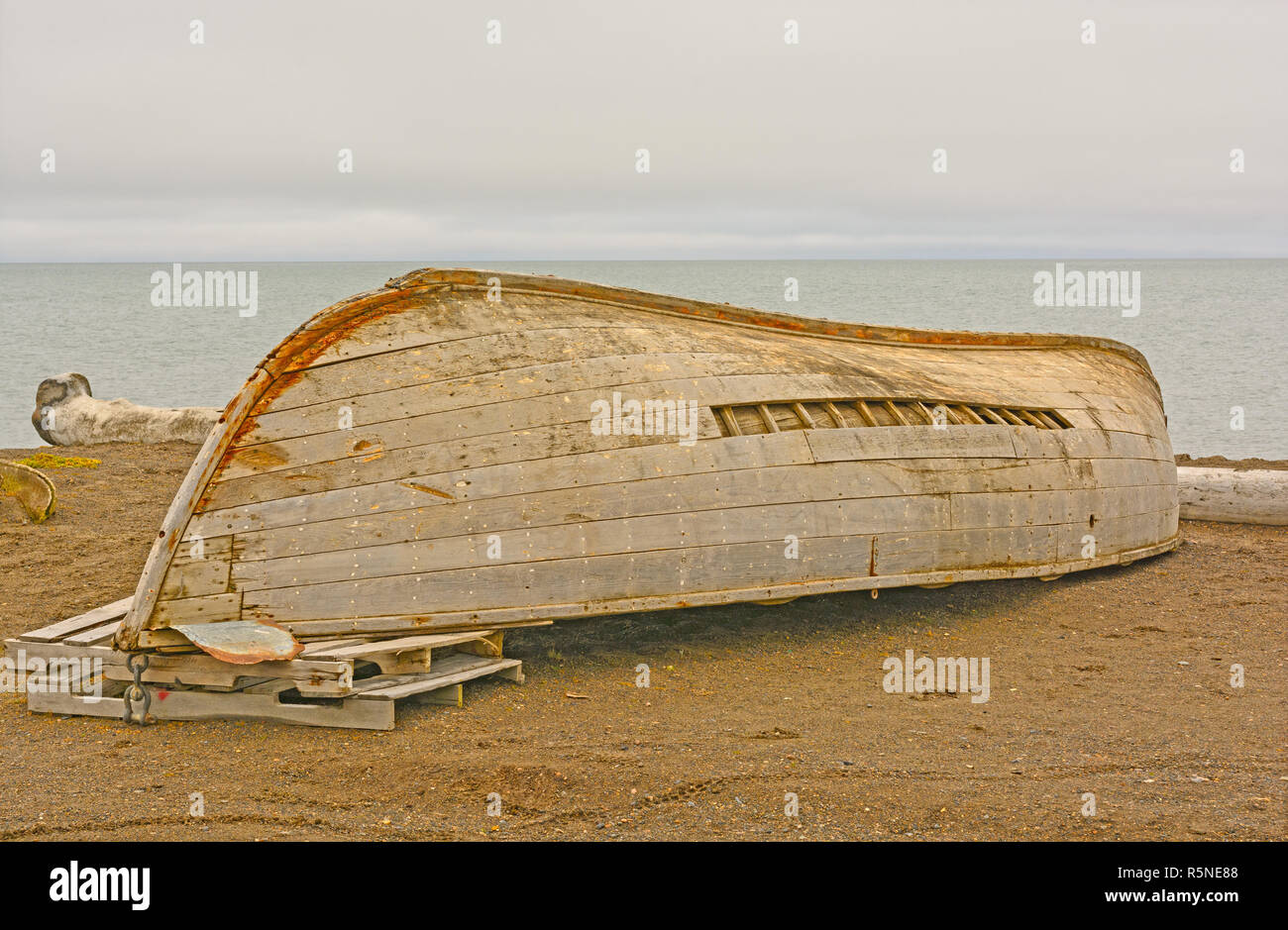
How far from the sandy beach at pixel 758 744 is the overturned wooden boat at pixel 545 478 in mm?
673

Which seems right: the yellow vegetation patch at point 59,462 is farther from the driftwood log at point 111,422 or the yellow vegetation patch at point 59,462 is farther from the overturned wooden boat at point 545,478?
the overturned wooden boat at point 545,478

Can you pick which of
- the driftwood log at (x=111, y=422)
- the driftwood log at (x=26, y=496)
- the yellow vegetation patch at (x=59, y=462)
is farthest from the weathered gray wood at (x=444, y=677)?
the driftwood log at (x=111, y=422)

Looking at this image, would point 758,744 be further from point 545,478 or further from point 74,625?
point 74,625

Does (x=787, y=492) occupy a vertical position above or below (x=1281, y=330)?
below

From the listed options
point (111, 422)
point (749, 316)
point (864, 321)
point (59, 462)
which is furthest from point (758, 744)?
point (864, 321)

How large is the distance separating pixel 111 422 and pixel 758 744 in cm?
1595

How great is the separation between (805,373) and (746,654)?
240 cm

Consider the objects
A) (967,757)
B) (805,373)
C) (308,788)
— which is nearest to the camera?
(308,788)

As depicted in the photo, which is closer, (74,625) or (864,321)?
(74,625)

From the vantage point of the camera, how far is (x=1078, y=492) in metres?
9.73

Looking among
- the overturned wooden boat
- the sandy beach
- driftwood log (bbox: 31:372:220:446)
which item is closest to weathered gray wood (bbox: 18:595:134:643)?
the sandy beach

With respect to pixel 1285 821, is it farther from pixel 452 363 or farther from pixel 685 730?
pixel 452 363

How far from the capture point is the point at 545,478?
7023 mm

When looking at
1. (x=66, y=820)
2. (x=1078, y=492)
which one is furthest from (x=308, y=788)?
(x=1078, y=492)
